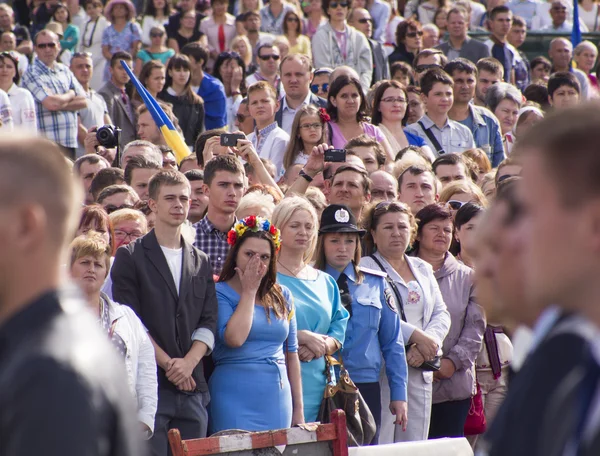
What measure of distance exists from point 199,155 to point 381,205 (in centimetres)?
212

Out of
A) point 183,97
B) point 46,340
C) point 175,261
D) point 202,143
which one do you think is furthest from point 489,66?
point 46,340

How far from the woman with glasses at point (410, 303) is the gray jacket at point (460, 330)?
0.68ft

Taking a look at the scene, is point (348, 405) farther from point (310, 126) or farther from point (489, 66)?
point (489, 66)

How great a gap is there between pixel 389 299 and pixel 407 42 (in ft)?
27.8

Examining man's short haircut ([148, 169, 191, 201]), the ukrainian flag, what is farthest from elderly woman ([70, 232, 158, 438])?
the ukrainian flag

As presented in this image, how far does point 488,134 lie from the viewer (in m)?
11.1

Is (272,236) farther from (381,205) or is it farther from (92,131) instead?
(92,131)

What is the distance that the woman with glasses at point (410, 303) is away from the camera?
6.87 m

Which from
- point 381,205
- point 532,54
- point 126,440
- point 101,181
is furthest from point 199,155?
point 532,54

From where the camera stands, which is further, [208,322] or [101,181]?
[101,181]

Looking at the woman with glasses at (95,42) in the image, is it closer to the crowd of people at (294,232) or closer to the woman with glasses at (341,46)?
the crowd of people at (294,232)

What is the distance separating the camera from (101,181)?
789cm

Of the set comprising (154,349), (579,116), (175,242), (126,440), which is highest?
(579,116)

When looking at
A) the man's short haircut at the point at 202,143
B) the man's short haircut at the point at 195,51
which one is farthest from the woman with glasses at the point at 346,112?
the man's short haircut at the point at 195,51
